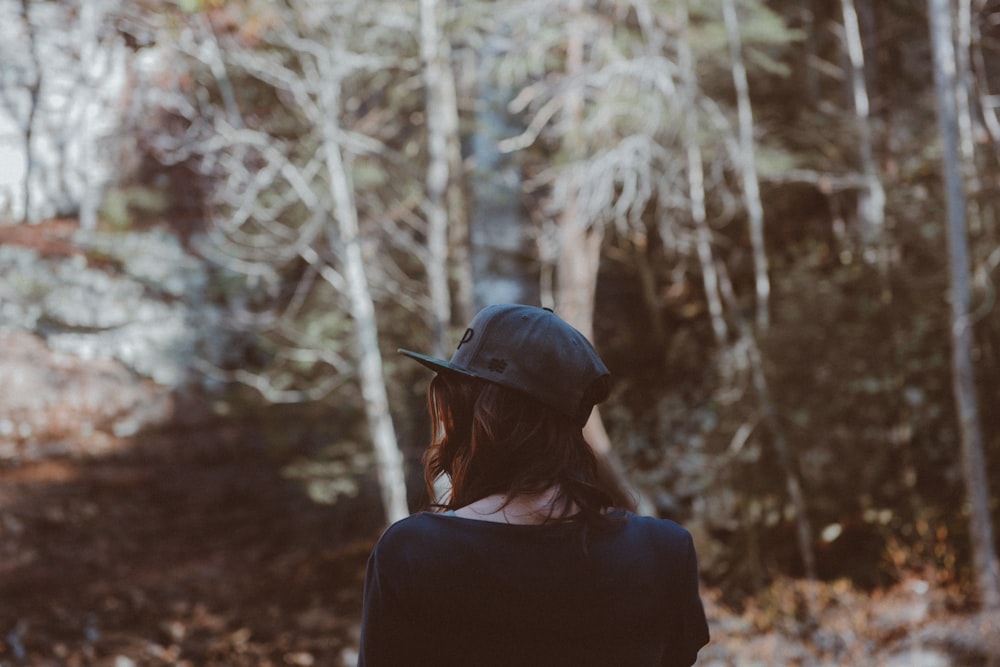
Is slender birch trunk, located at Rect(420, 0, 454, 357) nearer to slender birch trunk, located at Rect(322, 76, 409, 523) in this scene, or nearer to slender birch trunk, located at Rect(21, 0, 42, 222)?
slender birch trunk, located at Rect(322, 76, 409, 523)

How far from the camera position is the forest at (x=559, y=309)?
26.0ft

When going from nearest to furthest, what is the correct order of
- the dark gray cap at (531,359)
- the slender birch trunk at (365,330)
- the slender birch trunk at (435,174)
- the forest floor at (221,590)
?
1. the dark gray cap at (531,359)
2. the forest floor at (221,590)
3. the slender birch trunk at (365,330)
4. the slender birch trunk at (435,174)

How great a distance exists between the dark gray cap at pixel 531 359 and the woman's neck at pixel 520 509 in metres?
0.16

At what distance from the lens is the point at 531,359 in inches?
55.3

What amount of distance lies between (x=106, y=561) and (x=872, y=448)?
33.0 feet

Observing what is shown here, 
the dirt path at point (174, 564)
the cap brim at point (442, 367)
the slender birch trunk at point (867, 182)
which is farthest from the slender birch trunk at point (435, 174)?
the cap brim at point (442, 367)

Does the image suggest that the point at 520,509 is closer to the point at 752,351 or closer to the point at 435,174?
the point at 752,351

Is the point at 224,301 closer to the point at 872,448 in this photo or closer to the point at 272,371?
the point at 272,371

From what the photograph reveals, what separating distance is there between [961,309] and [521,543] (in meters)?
6.31

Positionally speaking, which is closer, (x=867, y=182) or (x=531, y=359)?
(x=531, y=359)

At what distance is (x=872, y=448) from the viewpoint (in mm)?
8180

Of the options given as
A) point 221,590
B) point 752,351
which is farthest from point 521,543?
point 221,590

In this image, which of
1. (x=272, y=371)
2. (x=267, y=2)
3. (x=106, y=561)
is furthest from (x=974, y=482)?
(x=106, y=561)

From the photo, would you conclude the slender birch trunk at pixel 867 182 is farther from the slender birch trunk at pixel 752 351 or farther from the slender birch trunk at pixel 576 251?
the slender birch trunk at pixel 576 251
